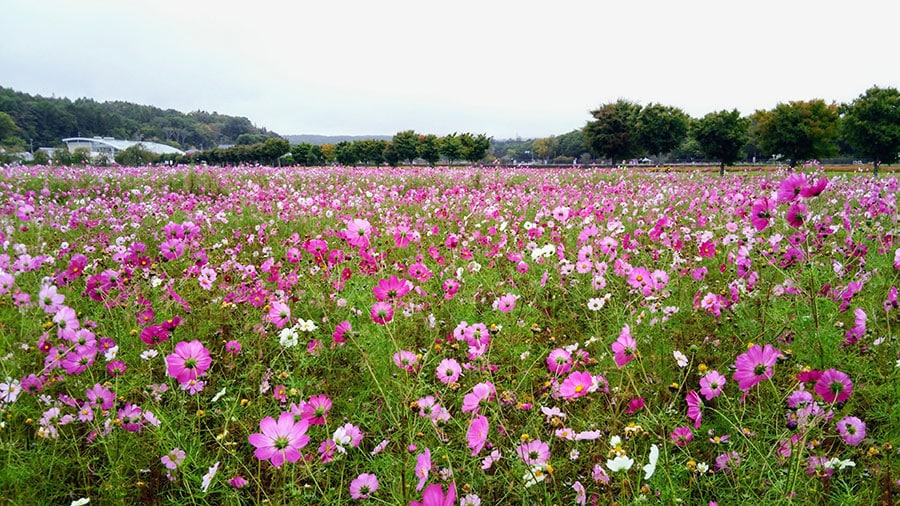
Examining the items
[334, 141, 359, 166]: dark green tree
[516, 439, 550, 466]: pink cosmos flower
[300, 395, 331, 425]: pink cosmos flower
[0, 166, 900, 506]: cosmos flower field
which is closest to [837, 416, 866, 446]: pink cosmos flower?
[0, 166, 900, 506]: cosmos flower field

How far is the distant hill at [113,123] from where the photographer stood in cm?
7594

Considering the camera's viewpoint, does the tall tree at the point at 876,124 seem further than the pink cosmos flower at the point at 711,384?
Yes

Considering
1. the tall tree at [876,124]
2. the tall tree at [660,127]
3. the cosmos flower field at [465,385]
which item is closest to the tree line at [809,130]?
the tall tree at [876,124]

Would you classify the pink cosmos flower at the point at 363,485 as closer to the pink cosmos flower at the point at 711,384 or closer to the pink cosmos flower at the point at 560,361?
the pink cosmos flower at the point at 560,361

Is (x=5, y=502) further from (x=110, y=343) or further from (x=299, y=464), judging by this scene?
(x=299, y=464)

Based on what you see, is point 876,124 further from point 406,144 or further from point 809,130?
point 406,144

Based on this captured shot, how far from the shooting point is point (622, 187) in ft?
24.8

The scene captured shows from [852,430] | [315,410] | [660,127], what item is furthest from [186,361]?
[660,127]

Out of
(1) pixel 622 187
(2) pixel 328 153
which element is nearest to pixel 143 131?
(2) pixel 328 153

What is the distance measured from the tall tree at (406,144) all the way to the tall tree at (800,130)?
27315 millimetres

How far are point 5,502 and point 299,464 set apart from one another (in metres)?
0.76

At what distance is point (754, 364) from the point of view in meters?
1.12

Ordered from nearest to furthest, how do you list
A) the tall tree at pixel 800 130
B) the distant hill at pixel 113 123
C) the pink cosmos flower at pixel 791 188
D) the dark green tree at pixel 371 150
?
the pink cosmos flower at pixel 791 188 < the tall tree at pixel 800 130 < the dark green tree at pixel 371 150 < the distant hill at pixel 113 123

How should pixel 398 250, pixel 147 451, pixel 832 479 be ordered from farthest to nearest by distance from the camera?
pixel 398 250 < pixel 147 451 < pixel 832 479
